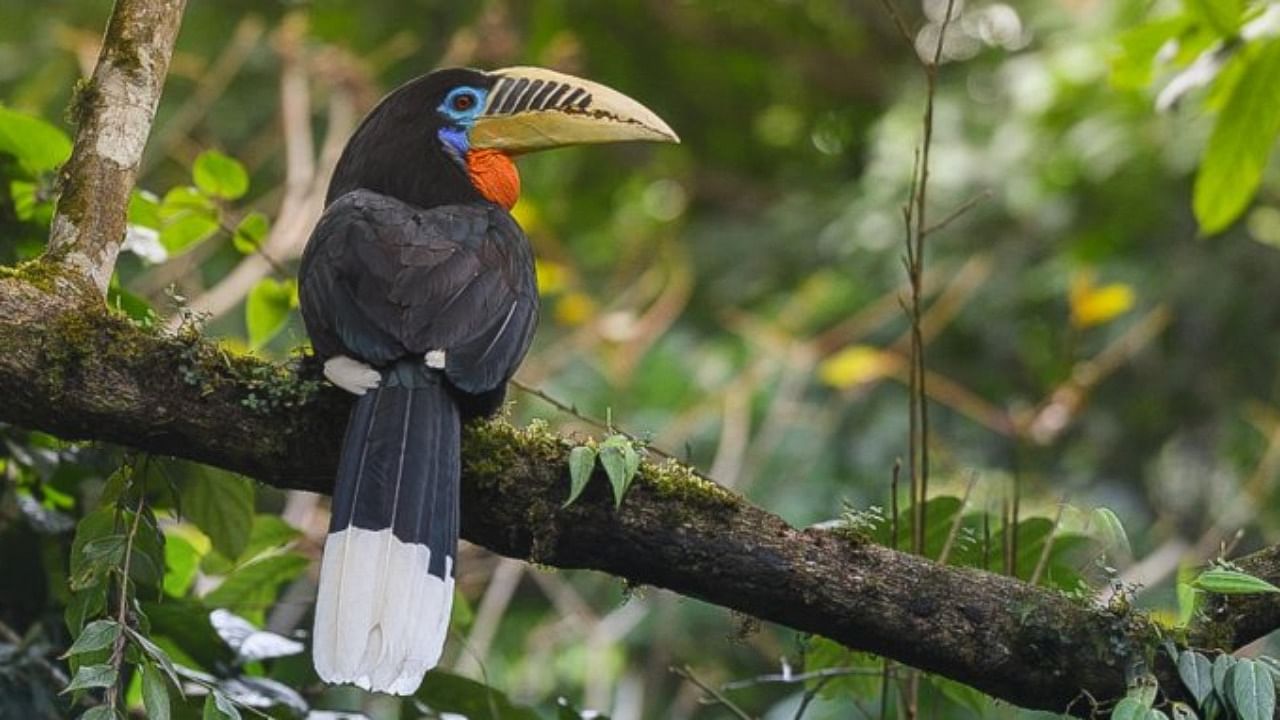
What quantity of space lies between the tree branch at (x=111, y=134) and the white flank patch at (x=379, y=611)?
463 mm

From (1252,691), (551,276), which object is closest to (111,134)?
(1252,691)

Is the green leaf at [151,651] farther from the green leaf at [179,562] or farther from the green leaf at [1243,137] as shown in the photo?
the green leaf at [1243,137]

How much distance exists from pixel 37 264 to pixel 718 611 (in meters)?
3.58

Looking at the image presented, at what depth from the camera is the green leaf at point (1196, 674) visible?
7.25 ft

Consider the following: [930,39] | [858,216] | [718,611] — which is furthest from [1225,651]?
[930,39]

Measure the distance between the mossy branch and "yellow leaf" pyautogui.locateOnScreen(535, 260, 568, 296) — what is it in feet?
9.13

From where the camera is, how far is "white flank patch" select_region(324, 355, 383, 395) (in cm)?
241

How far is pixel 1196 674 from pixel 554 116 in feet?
4.57

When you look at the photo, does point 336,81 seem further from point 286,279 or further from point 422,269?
point 422,269

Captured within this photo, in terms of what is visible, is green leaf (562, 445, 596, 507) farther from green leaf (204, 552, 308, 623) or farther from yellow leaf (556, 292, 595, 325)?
yellow leaf (556, 292, 595, 325)

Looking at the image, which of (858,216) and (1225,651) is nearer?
(1225,651)

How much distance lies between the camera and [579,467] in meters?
2.24

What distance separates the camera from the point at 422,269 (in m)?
2.68

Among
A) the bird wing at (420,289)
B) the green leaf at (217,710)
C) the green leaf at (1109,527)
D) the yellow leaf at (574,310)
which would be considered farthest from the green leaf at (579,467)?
the yellow leaf at (574,310)
